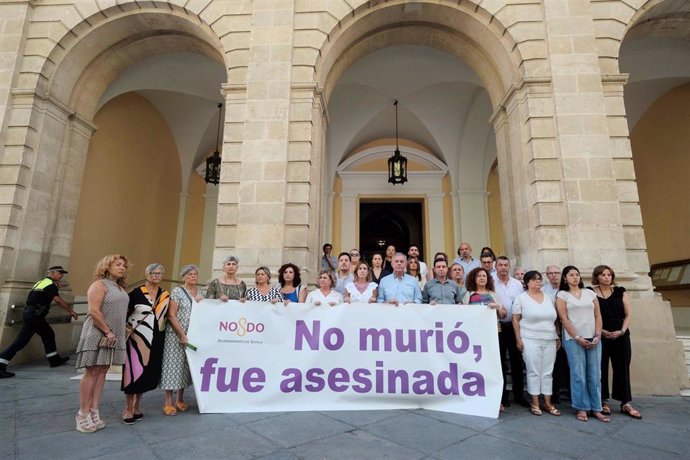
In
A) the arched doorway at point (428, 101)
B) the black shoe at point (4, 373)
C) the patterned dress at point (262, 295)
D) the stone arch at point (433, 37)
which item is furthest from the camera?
the arched doorway at point (428, 101)

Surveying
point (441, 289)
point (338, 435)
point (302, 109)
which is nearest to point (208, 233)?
point (302, 109)

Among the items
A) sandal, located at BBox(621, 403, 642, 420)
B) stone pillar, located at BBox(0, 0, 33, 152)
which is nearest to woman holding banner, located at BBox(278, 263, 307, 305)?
sandal, located at BBox(621, 403, 642, 420)

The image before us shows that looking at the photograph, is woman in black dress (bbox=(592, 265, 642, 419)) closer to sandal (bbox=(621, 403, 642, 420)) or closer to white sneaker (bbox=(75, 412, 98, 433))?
sandal (bbox=(621, 403, 642, 420))

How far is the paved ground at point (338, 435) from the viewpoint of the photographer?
2.73 meters

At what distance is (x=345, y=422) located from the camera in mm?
3359

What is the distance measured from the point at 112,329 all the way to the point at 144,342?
35 centimetres

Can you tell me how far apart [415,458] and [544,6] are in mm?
7341

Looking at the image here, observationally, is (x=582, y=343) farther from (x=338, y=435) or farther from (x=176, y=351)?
(x=176, y=351)

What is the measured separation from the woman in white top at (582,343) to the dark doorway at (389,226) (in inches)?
441

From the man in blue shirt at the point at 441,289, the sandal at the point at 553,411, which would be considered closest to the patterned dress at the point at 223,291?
the man in blue shirt at the point at 441,289

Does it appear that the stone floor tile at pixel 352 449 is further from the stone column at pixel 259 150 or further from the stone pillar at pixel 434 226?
the stone pillar at pixel 434 226

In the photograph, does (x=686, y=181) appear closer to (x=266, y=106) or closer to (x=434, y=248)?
(x=434, y=248)

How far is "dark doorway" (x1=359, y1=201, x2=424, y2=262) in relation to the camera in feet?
51.2

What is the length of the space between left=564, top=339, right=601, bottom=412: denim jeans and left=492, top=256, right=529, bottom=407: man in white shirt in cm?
49
